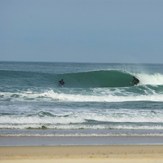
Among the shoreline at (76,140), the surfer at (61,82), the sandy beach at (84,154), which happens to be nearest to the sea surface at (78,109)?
the surfer at (61,82)

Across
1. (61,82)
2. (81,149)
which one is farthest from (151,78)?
(81,149)

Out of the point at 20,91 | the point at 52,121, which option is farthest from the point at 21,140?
the point at 20,91

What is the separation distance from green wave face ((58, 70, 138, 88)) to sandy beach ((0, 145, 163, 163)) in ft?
70.0

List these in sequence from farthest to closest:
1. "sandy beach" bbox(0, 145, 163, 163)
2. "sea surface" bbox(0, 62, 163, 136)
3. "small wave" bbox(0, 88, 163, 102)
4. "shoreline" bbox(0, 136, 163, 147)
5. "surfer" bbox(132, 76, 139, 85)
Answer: "surfer" bbox(132, 76, 139, 85)
"small wave" bbox(0, 88, 163, 102)
"sea surface" bbox(0, 62, 163, 136)
"shoreline" bbox(0, 136, 163, 147)
"sandy beach" bbox(0, 145, 163, 163)

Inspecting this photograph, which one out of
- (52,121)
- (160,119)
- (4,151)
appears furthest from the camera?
(160,119)

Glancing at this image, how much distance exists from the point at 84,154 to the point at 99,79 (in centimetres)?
2525

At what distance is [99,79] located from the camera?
3691 centimetres

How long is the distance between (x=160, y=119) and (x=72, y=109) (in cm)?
352

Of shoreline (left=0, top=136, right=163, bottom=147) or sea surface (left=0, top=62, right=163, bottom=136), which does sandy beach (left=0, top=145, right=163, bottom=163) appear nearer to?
shoreline (left=0, top=136, right=163, bottom=147)

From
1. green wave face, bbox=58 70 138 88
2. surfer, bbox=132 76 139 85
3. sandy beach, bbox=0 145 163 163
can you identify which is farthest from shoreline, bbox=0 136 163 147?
green wave face, bbox=58 70 138 88

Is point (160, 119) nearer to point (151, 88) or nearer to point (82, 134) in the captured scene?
point (82, 134)

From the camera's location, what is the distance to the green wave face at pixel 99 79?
→ 34812mm

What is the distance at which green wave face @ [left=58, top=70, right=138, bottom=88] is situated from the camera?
34.8 metres

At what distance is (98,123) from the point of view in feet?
60.2
